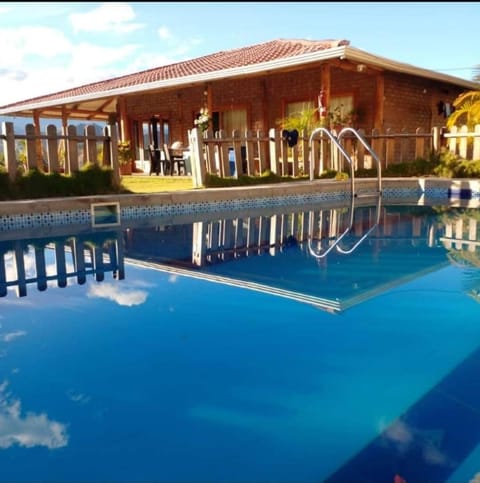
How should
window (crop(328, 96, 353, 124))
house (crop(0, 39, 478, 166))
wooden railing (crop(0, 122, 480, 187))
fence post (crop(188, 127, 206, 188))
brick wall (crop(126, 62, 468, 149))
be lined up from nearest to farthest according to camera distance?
1. wooden railing (crop(0, 122, 480, 187))
2. fence post (crop(188, 127, 206, 188))
3. house (crop(0, 39, 478, 166))
4. window (crop(328, 96, 353, 124))
5. brick wall (crop(126, 62, 468, 149))

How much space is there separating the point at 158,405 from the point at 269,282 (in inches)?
84.2

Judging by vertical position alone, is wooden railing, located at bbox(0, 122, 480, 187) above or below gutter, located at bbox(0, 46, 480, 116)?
below

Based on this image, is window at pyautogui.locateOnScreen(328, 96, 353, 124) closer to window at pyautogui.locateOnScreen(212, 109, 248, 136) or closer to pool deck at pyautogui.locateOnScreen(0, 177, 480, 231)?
window at pyautogui.locateOnScreen(212, 109, 248, 136)

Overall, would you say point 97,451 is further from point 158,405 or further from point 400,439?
point 400,439

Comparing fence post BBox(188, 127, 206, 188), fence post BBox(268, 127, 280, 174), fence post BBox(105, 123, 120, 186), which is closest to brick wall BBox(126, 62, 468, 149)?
fence post BBox(268, 127, 280, 174)

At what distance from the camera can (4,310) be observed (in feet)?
11.2

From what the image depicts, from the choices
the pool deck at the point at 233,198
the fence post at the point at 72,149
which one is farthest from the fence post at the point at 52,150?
the pool deck at the point at 233,198

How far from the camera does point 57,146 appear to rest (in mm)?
7070

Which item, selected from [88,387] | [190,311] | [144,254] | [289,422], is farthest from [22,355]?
[144,254]

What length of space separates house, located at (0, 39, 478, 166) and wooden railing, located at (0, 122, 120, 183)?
16.5ft

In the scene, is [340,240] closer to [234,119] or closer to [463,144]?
[463,144]

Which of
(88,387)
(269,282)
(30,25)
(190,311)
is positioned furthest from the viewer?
(269,282)

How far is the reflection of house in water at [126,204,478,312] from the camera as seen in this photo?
4.04 meters

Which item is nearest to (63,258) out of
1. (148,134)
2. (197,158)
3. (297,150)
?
(197,158)
